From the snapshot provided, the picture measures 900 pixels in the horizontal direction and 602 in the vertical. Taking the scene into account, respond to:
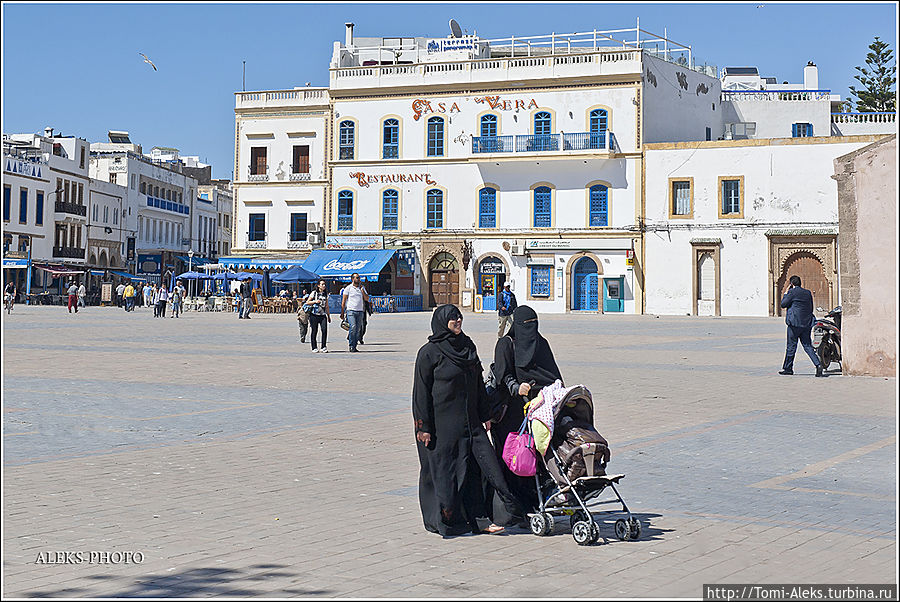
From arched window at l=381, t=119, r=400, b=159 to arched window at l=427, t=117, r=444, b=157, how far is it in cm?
160

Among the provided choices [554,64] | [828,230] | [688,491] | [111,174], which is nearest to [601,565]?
[688,491]

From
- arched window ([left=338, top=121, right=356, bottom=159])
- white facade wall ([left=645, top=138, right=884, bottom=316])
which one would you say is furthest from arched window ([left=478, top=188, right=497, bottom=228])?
white facade wall ([left=645, top=138, right=884, bottom=316])

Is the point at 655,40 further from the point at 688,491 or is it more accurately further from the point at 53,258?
the point at 688,491

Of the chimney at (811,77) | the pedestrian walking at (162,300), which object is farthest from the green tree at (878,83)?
the pedestrian walking at (162,300)

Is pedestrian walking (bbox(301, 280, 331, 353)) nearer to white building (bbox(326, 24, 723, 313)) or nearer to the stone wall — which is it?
the stone wall

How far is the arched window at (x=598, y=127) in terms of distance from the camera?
4934 centimetres

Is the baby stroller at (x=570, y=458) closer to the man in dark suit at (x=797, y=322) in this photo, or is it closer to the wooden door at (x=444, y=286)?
the man in dark suit at (x=797, y=322)

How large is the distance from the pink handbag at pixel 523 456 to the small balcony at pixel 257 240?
1963 inches

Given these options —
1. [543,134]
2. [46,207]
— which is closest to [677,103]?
[543,134]

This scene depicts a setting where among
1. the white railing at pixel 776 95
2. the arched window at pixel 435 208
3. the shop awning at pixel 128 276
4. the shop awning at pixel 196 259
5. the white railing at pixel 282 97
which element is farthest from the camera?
the shop awning at pixel 196 259

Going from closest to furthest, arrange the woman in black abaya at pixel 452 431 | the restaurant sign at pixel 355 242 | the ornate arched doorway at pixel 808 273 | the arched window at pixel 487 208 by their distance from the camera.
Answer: the woman in black abaya at pixel 452 431 → the ornate arched doorway at pixel 808 273 → the arched window at pixel 487 208 → the restaurant sign at pixel 355 242

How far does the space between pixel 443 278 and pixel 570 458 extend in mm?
45906

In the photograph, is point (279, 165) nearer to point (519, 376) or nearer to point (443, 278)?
point (443, 278)

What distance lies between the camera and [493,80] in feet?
167
